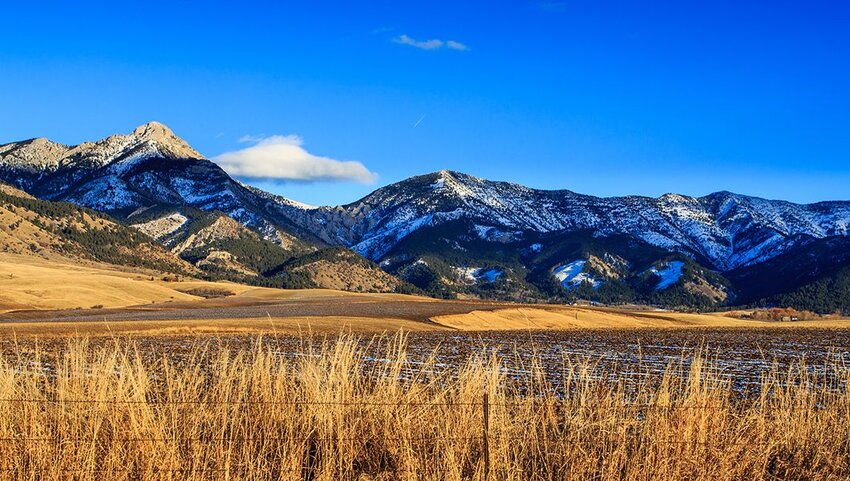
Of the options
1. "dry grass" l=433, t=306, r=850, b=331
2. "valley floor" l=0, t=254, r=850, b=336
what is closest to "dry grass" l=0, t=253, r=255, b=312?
"valley floor" l=0, t=254, r=850, b=336

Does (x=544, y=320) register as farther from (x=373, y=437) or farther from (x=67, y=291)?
(x=373, y=437)

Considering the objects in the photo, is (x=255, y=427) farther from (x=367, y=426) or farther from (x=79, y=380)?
(x=79, y=380)

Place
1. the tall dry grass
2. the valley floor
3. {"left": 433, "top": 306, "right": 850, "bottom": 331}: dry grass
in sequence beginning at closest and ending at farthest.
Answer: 1. the tall dry grass
2. the valley floor
3. {"left": 433, "top": 306, "right": 850, "bottom": 331}: dry grass

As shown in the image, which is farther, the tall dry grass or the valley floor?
the valley floor

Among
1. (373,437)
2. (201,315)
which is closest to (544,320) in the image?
(201,315)

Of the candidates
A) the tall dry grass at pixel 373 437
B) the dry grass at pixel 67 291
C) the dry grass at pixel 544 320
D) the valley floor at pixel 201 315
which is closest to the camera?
the tall dry grass at pixel 373 437

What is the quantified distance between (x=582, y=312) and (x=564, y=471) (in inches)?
3134

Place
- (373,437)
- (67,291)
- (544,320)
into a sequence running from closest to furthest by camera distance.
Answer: (373,437) < (544,320) < (67,291)

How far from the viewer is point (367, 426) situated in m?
10.3

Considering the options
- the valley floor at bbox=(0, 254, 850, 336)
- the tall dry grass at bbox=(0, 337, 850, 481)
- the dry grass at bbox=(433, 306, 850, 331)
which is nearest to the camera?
the tall dry grass at bbox=(0, 337, 850, 481)

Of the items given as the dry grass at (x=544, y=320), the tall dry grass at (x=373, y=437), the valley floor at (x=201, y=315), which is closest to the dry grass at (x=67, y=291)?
the valley floor at (x=201, y=315)

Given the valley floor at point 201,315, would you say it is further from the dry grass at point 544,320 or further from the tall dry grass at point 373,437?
the tall dry grass at point 373,437

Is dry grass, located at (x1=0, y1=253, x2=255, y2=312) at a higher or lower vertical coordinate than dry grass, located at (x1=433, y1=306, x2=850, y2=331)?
higher

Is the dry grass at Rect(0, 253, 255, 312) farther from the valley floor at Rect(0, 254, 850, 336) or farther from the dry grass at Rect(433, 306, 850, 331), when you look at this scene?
the dry grass at Rect(433, 306, 850, 331)
